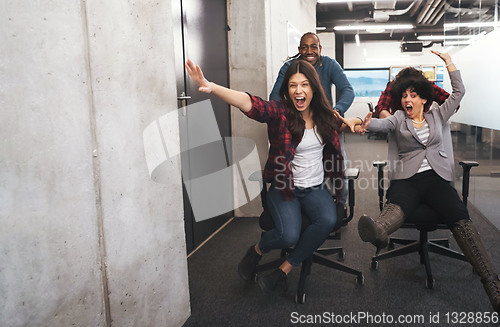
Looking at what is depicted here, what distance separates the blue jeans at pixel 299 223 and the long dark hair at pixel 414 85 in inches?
35.4

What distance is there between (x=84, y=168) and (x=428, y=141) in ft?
6.66

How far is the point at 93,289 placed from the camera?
1.52m

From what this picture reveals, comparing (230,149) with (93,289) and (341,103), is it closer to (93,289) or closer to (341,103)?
(341,103)

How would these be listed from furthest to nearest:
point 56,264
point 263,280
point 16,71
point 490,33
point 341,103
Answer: point 490,33
point 341,103
point 263,280
point 56,264
point 16,71

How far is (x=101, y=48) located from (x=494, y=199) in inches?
135

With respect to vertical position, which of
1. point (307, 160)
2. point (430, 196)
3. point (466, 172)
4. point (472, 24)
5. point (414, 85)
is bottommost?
point (430, 196)

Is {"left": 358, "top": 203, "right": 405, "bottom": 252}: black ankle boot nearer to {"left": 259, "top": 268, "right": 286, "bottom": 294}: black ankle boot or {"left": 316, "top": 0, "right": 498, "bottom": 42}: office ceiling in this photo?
{"left": 259, "top": 268, "right": 286, "bottom": 294}: black ankle boot

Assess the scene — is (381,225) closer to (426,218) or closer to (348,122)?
(426,218)

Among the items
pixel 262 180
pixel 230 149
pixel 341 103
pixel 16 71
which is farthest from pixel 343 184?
pixel 16 71

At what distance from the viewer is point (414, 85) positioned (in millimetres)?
2719

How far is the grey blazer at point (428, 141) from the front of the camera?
2621mm

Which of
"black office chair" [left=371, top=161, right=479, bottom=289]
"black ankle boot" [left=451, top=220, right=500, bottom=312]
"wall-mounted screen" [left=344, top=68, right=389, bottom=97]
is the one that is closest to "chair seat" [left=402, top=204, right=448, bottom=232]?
"black office chair" [left=371, top=161, right=479, bottom=289]

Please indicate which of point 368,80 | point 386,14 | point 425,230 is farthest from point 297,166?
point 368,80

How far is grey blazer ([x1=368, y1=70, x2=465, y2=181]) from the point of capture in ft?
8.60
